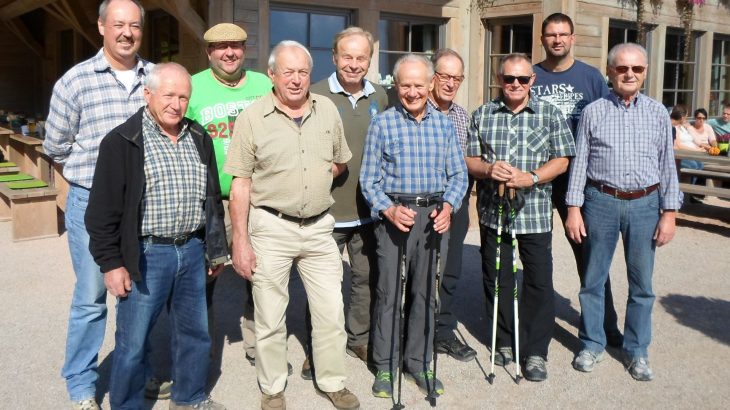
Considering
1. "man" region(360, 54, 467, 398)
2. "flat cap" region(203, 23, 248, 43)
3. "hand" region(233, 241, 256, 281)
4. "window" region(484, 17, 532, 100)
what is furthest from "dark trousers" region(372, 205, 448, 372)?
"window" region(484, 17, 532, 100)

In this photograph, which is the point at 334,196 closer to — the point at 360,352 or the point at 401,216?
the point at 401,216

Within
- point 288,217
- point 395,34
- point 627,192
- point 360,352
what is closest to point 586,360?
point 627,192

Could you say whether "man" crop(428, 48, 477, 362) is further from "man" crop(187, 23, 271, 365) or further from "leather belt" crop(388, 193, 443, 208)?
"man" crop(187, 23, 271, 365)

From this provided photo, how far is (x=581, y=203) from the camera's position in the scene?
3613 millimetres

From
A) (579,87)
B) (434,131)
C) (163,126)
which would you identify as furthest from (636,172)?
(163,126)

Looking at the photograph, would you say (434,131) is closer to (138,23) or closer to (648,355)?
(138,23)

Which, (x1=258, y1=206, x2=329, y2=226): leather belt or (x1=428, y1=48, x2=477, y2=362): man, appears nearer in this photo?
(x1=258, y1=206, x2=329, y2=226): leather belt

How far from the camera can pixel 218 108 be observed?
3.40m

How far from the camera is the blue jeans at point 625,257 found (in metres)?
3.56

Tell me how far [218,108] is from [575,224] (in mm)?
1930

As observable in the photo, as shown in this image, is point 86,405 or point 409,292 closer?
point 86,405

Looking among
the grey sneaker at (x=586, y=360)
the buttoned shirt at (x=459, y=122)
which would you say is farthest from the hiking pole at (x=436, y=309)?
the grey sneaker at (x=586, y=360)

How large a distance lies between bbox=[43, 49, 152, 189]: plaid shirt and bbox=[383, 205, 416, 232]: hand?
1234 mm

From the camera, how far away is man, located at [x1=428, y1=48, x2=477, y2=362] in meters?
3.58
